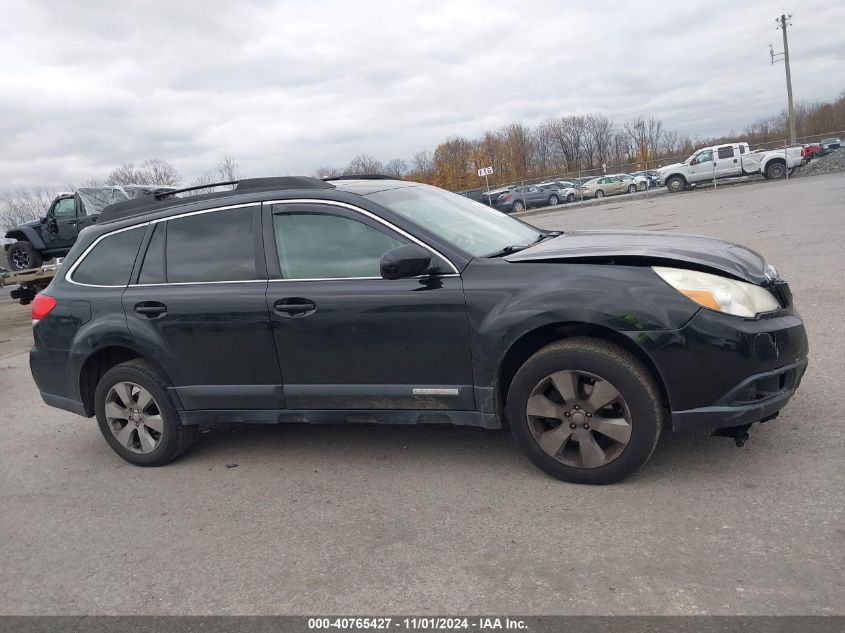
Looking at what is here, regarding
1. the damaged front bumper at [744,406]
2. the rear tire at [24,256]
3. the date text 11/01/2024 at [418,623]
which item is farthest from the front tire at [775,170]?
the date text 11/01/2024 at [418,623]

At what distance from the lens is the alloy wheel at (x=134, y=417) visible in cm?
471

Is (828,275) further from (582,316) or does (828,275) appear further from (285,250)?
(285,250)

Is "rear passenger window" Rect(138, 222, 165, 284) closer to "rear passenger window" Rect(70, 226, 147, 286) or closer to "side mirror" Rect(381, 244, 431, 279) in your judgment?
"rear passenger window" Rect(70, 226, 147, 286)

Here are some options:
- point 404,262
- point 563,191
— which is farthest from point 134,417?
point 563,191

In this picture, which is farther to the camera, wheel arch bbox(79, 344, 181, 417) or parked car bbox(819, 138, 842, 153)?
parked car bbox(819, 138, 842, 153)

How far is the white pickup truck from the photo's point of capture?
3316 cm

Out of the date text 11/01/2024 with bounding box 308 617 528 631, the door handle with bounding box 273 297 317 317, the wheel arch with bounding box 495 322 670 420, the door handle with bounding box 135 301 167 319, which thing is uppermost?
the door handle with bounding box 135 301 167 319

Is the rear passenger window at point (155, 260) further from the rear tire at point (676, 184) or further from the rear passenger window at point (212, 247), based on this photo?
the rear tire at point (676, 184)

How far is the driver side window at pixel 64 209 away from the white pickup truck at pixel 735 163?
28.3 meters

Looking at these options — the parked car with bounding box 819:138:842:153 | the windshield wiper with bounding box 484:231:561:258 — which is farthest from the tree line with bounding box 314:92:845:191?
the windshield wiper with bounding box 484:231:561:258

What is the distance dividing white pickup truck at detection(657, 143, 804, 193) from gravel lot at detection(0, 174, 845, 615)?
1262 inches

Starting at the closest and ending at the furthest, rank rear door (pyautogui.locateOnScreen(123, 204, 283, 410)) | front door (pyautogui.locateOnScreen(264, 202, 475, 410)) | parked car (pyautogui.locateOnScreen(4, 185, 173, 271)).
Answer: front door (pyautogui.locateOnScreen(264, 202, 475, 410)) < rear door (pyautogui.locateOnScreen(123, 204, 283, 410)) < parked car (pyautogui.locateOnScreen(4, 185, 173, 271))

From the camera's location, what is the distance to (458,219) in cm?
453

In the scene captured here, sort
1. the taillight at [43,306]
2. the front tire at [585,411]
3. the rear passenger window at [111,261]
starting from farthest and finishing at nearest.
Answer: the taillight at [43,306] < the rear passenger window at [111,261] < the front tire at [585,411]
